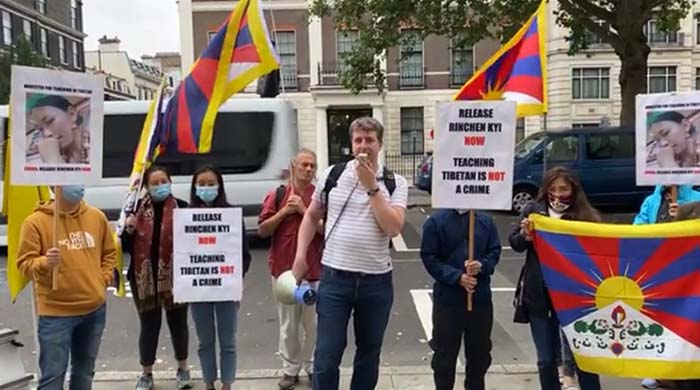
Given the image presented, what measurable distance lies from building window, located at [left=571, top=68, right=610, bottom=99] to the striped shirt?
115 feet

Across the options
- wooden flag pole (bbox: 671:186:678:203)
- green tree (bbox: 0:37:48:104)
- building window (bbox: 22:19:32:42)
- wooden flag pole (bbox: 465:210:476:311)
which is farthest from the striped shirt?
building window (bbox: 22:19:32:42)

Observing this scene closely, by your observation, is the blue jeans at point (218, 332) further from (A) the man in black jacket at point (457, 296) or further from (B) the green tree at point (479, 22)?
(B) the green tree at point (479, 22)

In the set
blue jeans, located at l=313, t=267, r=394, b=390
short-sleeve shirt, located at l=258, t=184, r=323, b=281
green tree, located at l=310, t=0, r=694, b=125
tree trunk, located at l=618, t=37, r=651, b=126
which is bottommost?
blue jeans, located at l=313, t=267, r=394, b=390

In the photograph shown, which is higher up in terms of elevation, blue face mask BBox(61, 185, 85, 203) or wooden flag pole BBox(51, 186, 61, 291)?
blue face mask BBox(61, 185, 85, 203)

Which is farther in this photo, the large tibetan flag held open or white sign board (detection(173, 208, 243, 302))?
white sign board (detection(173, 208, 243, 302))

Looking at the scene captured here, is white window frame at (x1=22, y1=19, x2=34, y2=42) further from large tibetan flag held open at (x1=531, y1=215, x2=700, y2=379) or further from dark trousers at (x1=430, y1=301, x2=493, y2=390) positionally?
large tibetan flag held open at (x1=531, y1=215, x2=700, y2=379)

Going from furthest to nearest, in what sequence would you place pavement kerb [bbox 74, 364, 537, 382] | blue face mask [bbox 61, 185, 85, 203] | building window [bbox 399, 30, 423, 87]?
building window [bbox 399, 30, 423, 87]
pavement kerb [bbox 74, 364, 537, 382]
blue face mask [bbox 61, 185, 85, 203]

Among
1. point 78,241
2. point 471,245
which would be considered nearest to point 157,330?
point 78,241

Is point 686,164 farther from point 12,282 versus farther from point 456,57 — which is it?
point 456,57

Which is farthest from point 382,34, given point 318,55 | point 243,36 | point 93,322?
point 318,55

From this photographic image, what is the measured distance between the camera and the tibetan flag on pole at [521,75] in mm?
4328

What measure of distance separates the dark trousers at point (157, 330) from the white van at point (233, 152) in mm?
6541

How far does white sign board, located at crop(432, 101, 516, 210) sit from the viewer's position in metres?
4.09

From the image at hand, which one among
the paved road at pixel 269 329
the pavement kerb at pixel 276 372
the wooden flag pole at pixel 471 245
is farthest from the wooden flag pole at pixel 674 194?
the paved road at pixel 269 329
